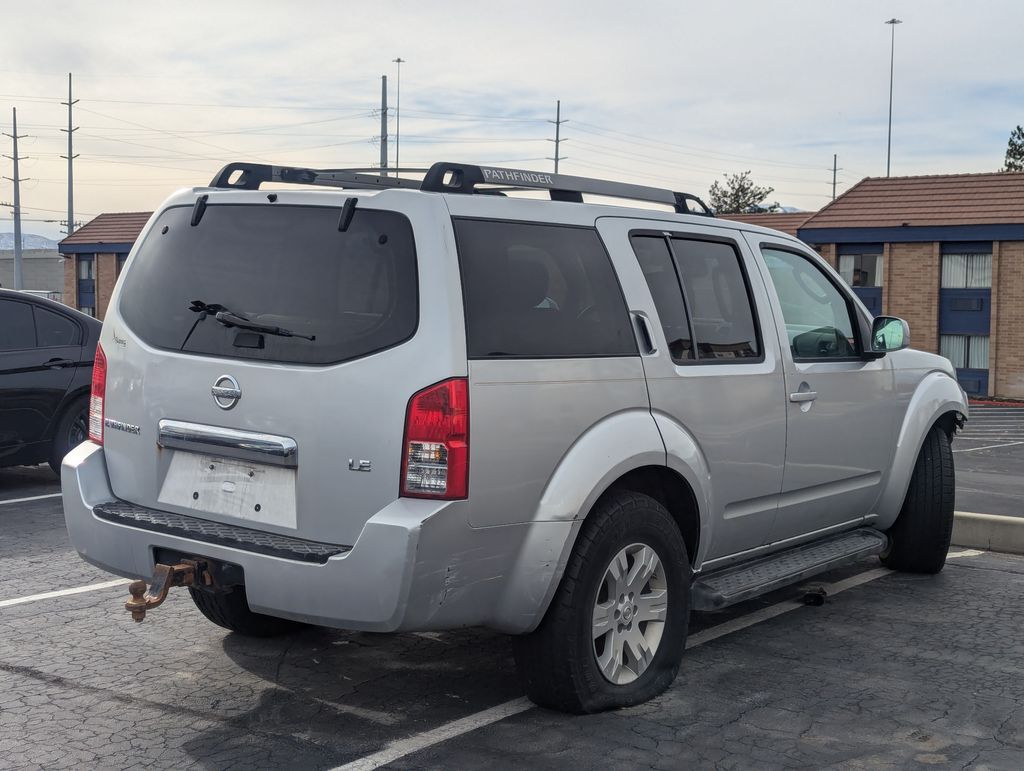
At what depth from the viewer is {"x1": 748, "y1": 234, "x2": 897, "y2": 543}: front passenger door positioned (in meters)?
5.66

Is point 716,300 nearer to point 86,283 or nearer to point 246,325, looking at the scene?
point 246,325

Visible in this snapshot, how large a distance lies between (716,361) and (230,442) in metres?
2.13

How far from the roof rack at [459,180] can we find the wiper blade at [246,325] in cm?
70

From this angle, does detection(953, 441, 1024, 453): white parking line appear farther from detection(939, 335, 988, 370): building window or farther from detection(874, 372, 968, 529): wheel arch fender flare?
detection(939, 335, 988, 370): building window

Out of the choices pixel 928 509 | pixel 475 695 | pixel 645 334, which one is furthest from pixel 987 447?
pixel 475 695

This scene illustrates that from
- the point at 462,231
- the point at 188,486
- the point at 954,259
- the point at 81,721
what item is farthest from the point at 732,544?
the point at 954,259

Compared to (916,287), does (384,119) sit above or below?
above

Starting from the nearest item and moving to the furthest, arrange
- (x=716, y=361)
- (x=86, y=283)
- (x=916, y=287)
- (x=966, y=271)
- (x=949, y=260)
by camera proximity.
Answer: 1. (x=716, y=361)
2. (x=966, y=271)
3. (x=949, y=260)
4. (x=916, y=287)
5. (x=86, y=283)

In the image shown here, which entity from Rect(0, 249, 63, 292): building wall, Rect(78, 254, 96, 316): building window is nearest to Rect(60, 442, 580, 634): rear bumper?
Rect(78, 254, 96, 316): building window

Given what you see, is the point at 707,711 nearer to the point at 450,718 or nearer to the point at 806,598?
the point at 450,718

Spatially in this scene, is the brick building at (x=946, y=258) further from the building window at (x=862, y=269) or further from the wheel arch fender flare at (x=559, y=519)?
the wheel arch fender flare at (x=559, y=519)

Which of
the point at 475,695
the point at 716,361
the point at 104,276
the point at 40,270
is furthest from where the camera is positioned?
the point at 40,270

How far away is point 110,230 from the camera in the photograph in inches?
2307

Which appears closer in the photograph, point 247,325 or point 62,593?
point 247,325
